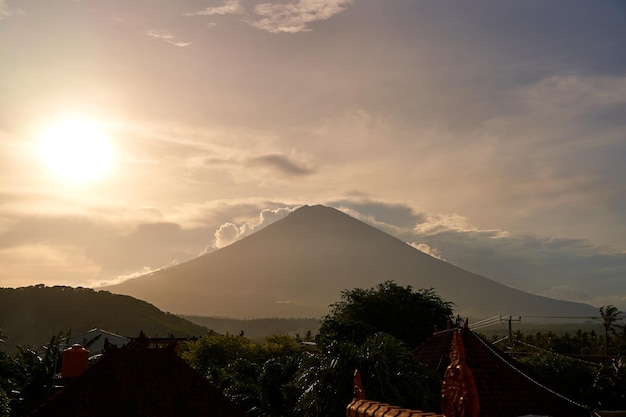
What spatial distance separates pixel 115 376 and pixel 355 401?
19.9 m

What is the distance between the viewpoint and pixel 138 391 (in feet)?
81.2

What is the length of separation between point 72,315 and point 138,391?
468ft

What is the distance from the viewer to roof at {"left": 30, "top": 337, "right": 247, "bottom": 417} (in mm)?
24078

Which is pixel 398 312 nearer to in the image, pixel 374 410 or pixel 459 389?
pixel 374 410

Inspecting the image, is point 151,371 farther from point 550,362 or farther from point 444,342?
point 550,362

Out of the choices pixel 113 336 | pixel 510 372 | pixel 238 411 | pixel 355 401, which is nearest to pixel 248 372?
pixel 238 411

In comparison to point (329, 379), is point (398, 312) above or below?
above

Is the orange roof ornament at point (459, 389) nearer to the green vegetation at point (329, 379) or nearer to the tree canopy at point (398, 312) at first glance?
the green vegetation at point (329, 379)

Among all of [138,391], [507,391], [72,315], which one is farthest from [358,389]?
[72,315]

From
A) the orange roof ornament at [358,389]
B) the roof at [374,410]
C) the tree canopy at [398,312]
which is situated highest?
the tree canopy at [398,312]

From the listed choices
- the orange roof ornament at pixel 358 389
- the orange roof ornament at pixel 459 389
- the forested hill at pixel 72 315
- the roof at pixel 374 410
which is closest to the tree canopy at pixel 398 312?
the orange roof ornament at pixel 358 389

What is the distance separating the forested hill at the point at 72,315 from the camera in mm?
149375

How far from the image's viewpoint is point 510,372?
21.1 metres

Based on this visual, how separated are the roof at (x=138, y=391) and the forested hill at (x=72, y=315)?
12292 centimetres
